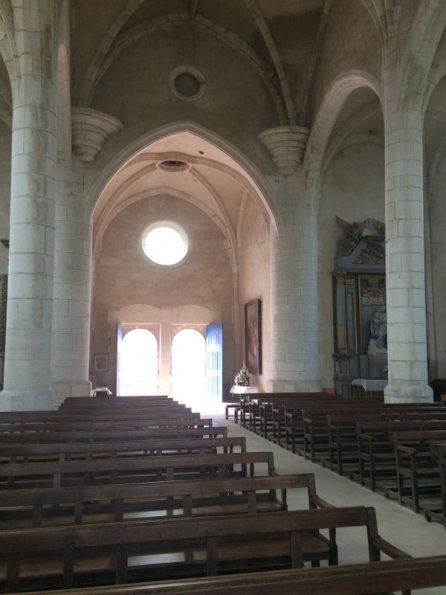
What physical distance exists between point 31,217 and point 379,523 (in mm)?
6313

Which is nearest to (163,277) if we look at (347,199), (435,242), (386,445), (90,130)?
(347,199)

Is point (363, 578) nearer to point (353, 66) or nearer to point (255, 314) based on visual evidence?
point (353, 66)

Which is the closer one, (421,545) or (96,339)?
(421,545)

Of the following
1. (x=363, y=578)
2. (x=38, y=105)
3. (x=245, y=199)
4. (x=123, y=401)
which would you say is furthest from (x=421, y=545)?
(x=245, y=199)

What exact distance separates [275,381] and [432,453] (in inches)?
410

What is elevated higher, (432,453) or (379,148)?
(379,148)

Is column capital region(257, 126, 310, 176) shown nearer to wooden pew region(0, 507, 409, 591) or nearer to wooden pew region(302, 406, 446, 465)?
wooden pew region(302, 406, 446, 465)

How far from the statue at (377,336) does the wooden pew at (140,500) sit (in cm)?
1341

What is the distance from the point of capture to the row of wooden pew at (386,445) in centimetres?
551

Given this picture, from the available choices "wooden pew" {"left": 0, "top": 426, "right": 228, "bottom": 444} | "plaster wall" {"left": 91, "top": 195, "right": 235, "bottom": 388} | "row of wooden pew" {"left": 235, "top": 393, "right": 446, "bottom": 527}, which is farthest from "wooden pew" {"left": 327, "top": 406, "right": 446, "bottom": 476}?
"plaster wall" {"left": 91, "top": 195, "right": 235, "bottom": 388}

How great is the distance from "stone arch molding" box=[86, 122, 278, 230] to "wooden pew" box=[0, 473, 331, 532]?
455 inches

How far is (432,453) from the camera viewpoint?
206 inches

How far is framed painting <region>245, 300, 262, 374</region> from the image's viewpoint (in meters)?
19.4

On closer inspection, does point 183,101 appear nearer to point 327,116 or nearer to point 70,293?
point 327,116
